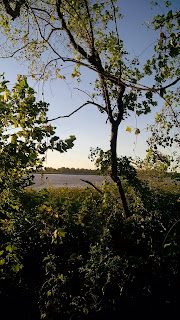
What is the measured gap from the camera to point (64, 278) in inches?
127

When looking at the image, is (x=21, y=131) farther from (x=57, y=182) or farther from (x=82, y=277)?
(x=57, y=182)

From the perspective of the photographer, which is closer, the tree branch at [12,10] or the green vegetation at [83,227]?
the green vegetation at [83,227]

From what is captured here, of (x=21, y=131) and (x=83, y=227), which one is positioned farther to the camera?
(x=83, y=227)

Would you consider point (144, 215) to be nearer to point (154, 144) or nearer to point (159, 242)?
point (159, 242)

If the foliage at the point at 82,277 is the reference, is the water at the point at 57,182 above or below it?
above

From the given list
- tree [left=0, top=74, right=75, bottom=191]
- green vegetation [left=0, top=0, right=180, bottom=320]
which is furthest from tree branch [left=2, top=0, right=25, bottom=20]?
tree [left=0, top=74, right=75, bottom=191]

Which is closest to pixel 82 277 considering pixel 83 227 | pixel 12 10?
pixel 83 227

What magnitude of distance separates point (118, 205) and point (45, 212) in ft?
11.3

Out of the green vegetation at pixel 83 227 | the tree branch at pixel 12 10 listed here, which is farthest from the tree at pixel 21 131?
the tree branch at pixel 12 10

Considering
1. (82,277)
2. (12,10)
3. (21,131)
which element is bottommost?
(82,277)

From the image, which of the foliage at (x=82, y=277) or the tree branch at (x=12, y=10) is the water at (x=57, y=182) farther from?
the tree branch at (x=12, y=10)

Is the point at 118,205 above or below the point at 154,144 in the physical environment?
below

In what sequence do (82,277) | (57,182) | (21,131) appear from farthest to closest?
(57,182) < (82,277) < (21,131)

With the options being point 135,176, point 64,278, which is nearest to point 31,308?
point 64,278
